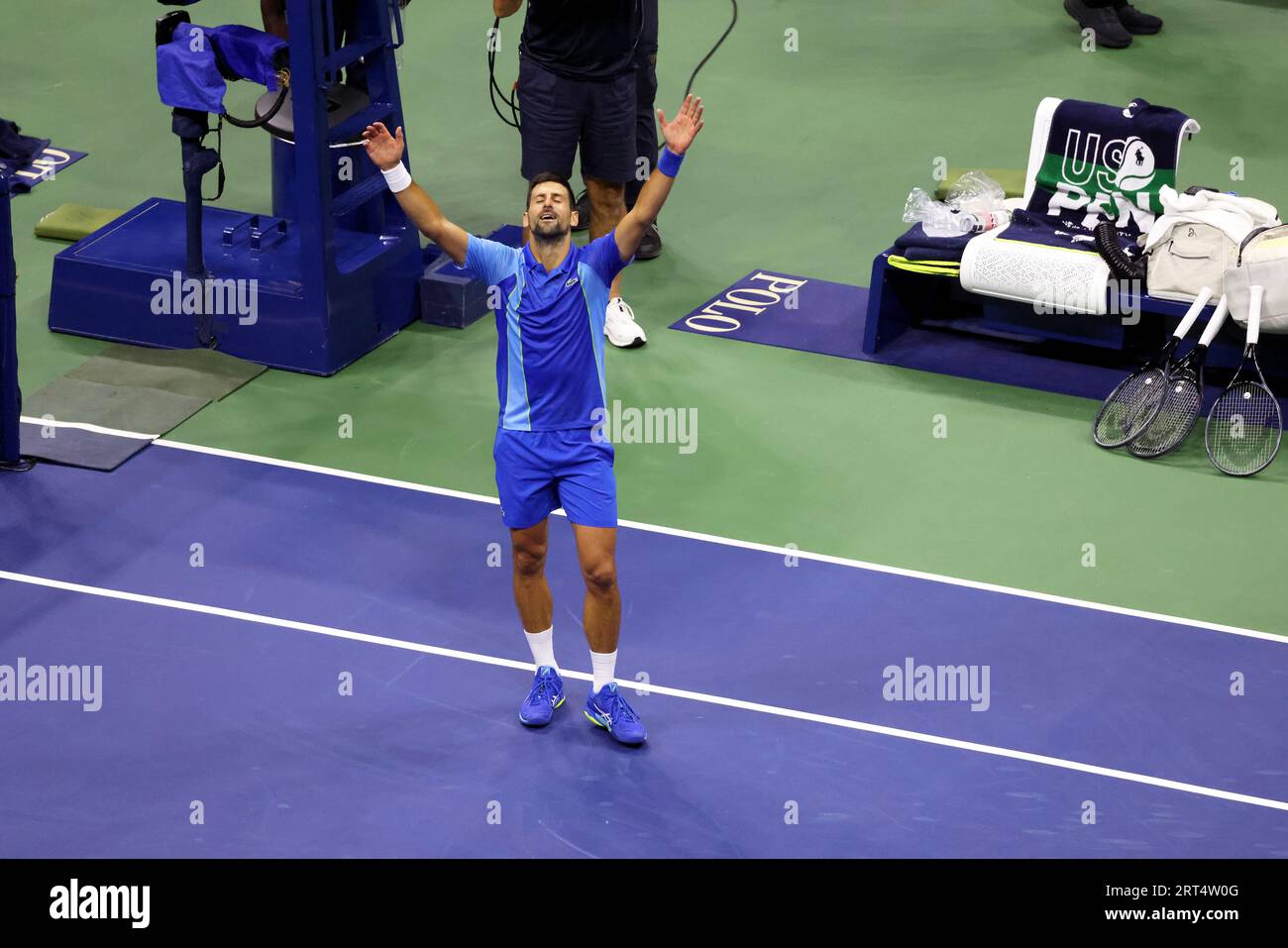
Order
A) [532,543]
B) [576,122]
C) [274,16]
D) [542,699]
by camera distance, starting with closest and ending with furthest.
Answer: [532,543]
[542,699]
[576,122]
[274,16]

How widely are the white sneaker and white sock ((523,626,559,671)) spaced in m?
3.20

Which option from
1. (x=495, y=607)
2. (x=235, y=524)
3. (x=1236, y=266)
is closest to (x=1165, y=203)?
(x=1236, y=266)

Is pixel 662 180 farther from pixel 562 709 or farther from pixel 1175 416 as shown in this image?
pixel 1175 416

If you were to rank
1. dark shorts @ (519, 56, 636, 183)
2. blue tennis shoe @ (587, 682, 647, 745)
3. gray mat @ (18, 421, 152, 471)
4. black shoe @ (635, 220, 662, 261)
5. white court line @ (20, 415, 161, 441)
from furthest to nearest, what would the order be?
black shoe @ (635, 220, 662, 261)
dark shorts @ (519, 56, 636, 183)
white court line @ (20, 415, 161, 441)
gray mat @ (18, 421, 152, 471)
blue tennis shoe @ (587, 682, 647, 745)

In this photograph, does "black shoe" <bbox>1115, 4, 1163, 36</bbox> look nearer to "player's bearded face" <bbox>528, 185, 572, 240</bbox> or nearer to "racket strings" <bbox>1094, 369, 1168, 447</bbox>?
"racket strings" <bbox>1094, 369, 1168, 447</bbox>

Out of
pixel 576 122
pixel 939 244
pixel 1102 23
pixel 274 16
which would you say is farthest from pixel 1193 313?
pixel 1102 23

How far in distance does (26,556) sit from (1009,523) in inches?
171

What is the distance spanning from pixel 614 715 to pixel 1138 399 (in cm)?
355

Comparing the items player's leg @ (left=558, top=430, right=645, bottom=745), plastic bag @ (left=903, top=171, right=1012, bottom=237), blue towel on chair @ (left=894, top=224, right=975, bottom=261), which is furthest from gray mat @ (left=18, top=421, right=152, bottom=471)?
plastic bag @ (left=903, top=171, right=1012, bottom=237)

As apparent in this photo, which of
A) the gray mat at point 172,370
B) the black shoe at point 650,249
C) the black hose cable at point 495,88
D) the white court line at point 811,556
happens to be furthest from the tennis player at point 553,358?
the black shoe at point 650,249

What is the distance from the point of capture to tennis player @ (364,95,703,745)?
268 inches

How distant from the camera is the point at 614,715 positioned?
7.17m

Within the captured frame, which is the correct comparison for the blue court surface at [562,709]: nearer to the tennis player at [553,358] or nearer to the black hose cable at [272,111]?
the tennis player at [553,358]

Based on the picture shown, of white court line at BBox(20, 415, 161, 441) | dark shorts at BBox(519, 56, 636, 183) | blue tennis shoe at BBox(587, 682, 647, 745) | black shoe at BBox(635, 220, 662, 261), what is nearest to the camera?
blue tennis shoe at BBox(587, 682, 647, 745)
